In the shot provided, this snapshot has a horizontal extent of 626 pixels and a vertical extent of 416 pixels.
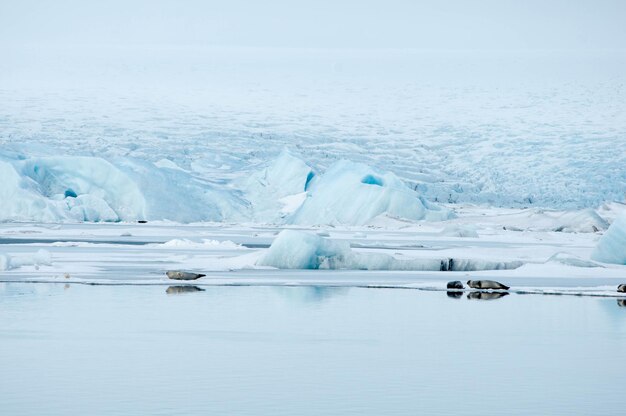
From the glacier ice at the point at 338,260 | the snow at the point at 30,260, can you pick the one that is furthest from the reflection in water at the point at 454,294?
the snow at the point at 30,260

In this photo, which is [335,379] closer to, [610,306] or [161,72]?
[610,306]

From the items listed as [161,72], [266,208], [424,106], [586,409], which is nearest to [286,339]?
[586,409]

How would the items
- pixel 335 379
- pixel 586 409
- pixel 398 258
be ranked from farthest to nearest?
1. pixel 398 258
2. pixel 335 379
3. pixel 586 409

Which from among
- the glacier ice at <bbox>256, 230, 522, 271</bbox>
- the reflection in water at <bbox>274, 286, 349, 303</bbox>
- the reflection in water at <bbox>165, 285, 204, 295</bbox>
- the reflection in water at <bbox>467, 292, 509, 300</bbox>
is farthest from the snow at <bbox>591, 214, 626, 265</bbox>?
the reflection in water at <bbox>165, 285, 204, 295</bbox>

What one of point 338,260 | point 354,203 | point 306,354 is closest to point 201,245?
point 338,260

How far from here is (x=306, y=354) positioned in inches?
268

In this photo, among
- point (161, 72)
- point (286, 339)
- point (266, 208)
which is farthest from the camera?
point (161, 72)

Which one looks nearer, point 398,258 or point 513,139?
point 398,258

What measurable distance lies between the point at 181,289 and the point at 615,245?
601cm

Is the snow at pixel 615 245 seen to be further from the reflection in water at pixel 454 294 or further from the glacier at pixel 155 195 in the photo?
the glacier at pixel 155 195

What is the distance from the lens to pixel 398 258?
14.1 m

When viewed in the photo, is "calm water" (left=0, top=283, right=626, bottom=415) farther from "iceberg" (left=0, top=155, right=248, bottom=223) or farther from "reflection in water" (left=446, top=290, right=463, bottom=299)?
"iceberg" (left=0, top=155, right=248, bottom=223)

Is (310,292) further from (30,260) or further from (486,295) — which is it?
(30,260)

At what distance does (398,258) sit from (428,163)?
1978 centimetres
